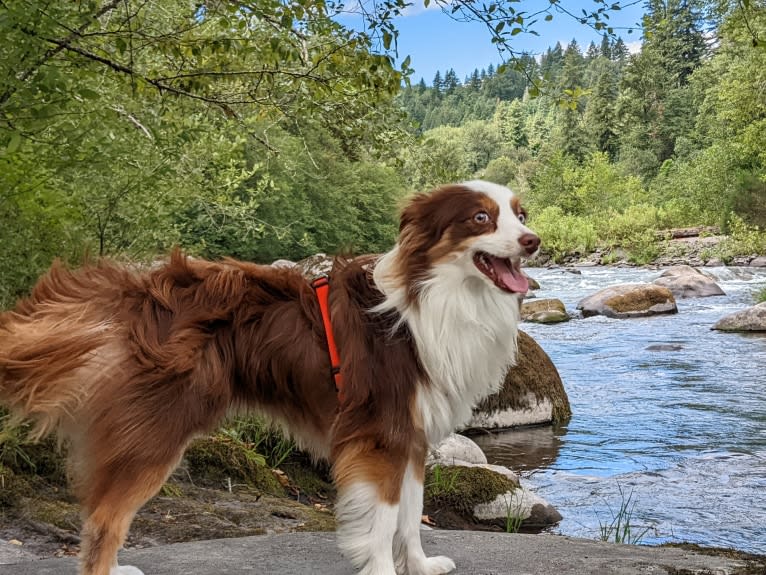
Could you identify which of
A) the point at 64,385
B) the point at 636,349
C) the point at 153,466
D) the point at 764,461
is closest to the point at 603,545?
the point at 153,466

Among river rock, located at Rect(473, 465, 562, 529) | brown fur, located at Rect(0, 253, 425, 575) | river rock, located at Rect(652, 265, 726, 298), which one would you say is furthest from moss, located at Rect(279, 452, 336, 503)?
river rock, located at Rect(652, 265, 726, 298)

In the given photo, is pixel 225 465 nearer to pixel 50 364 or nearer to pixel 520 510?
pixel 520 510

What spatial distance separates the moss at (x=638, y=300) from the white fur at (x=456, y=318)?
16.6 meters

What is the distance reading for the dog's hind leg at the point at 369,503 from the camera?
3.45 meters

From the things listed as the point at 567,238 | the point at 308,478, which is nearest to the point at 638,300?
the point at 308,478

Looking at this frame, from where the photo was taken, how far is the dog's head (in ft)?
11.6

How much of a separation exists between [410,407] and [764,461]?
6.24 m

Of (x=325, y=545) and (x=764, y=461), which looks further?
(x=764, y=461)

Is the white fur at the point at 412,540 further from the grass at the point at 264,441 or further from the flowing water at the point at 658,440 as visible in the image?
the flowing water at the point at 658,440

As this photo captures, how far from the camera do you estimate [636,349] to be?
594 inches

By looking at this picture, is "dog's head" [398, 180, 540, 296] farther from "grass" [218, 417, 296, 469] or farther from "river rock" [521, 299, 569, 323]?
"river rock" [521, 299, 569, 323]

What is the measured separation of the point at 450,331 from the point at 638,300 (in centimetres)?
1731

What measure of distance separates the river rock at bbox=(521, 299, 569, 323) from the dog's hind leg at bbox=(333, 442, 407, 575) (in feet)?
50.9

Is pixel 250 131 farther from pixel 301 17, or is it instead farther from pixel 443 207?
pixel 443 207
